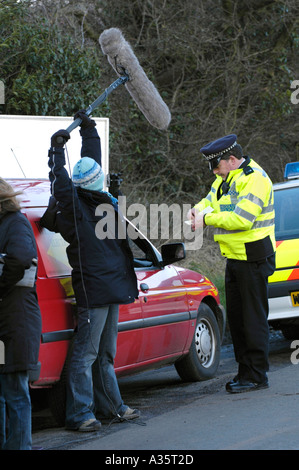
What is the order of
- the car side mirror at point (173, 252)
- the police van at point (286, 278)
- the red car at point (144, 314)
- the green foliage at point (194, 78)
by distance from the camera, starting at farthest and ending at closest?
1. the green foliage at point (194, 78)
2. the police van at point (286, 278)
3. the car side mirror at point (173, 252)
4. the red car at point (144, 314)

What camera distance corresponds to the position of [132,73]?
7.02 m

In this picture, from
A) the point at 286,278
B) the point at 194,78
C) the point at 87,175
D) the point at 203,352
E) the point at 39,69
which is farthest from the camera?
the point at 194,78

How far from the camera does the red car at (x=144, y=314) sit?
18.8 feet

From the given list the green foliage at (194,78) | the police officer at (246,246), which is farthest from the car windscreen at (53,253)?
the green foliage at (194,78)

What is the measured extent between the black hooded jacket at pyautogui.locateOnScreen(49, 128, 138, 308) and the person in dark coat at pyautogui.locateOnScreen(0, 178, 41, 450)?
927mm

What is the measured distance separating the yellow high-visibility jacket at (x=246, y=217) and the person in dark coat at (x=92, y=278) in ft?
3.81

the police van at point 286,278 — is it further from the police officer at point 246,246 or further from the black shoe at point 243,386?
the black shoe at point 243,386

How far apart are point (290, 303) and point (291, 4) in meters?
9.60

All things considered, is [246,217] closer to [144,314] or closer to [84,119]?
[144,314]

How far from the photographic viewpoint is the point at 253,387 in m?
7.06

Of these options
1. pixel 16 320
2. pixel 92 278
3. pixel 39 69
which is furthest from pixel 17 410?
pixel 39 69

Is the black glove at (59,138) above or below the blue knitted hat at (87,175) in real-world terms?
above

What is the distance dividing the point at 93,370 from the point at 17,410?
1.47 m
